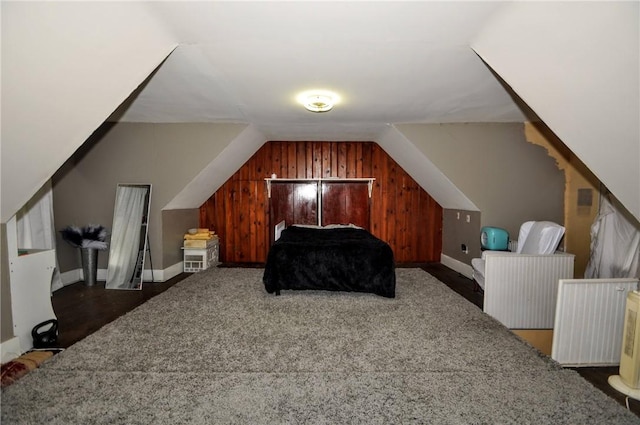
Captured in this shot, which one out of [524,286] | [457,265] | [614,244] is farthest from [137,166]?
[614,244]

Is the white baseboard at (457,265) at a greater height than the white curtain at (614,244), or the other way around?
the white curtain at (614,244)

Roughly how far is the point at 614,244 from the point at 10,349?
5120 millimetres

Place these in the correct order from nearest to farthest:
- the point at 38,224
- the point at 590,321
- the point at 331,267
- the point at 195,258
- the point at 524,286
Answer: the point at 590,321, the point at 524,286, the point at 38,224, the point at 331,267, the point at 195,258

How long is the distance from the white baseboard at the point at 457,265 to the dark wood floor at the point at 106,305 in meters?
0.09

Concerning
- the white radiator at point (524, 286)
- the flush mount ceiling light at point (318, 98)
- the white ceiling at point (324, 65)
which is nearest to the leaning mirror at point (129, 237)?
the white ceiling at point (324, 65)

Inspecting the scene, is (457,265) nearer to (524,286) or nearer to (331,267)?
(524,286)

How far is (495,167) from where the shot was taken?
4535 millimetres

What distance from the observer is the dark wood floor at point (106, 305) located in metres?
2.22

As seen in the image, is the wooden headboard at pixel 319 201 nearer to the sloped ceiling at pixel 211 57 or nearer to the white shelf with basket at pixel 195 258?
the white shelf with basket at pixel 195 258

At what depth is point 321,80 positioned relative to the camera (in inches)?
114

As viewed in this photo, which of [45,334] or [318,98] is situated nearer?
[45,334]

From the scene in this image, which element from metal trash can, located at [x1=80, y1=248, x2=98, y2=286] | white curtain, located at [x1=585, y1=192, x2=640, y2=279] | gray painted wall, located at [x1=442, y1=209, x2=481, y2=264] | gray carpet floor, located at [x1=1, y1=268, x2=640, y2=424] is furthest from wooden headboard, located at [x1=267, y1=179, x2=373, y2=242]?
white curtain, located at [x1=585, y1=192, x2=640, y2=279]

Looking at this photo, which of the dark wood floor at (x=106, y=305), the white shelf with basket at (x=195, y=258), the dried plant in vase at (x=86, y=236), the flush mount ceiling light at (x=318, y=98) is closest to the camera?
the dark wood floor at (x=106, y=305)

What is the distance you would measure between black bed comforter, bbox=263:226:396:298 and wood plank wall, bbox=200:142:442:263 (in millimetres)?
2231
